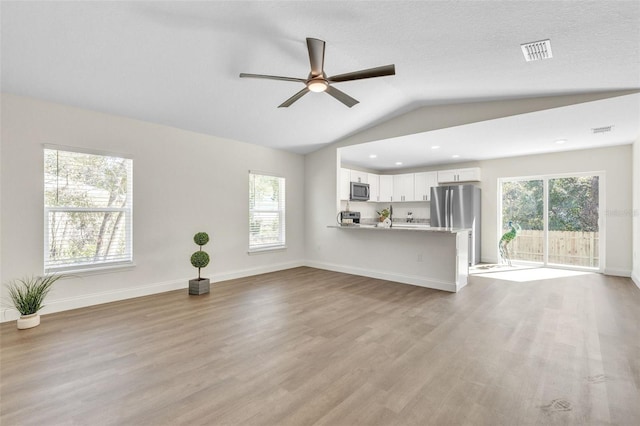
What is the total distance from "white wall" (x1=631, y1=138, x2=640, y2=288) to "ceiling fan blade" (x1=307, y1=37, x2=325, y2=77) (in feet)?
18.4

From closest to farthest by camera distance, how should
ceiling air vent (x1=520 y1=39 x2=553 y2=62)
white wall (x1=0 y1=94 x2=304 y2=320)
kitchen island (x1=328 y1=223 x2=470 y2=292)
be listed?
ceiling air vent (x1=520 y1=39 x2=553 y2=62) < white wall (x1=0 y1=94 x2=304 y2=320) < kitchen island (x1=328 y1=223 x2=470 y2=292)

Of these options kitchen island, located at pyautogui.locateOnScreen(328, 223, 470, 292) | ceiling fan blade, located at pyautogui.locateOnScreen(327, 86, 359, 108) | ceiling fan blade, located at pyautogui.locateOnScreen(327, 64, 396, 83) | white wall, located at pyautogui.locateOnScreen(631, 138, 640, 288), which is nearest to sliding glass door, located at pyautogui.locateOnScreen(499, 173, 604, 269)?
white wall, located at pyautogui.locateOnScreen(631, 138, 640, 288)

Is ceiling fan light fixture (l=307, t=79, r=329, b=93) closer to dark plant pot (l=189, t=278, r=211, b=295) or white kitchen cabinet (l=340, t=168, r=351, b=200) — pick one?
dark plant pot (l=189, t=278, r=211, b=295)

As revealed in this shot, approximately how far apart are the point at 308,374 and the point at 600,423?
5.76ft

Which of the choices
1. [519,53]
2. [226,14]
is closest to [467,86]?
[519,53]

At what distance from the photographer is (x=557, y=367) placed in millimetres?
2260

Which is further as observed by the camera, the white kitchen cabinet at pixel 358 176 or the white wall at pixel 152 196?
the white kitchen cabinet at pixel 358 176

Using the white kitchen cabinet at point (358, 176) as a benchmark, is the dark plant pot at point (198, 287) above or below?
below

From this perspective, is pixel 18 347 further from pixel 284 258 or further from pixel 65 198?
pixel 284 258

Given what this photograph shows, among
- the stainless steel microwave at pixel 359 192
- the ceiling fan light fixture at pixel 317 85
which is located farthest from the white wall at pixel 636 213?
the ceiling fan light fixture at pixel 317 85

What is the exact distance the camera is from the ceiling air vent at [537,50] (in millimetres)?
2559

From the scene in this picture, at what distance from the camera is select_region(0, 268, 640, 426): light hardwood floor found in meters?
1.76

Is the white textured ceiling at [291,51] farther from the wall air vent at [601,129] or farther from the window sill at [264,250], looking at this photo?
the window sill at [264,250]

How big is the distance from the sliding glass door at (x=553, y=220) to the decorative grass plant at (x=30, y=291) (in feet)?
25.7
